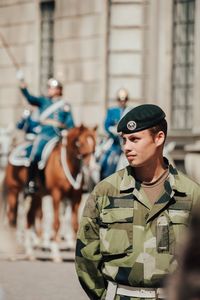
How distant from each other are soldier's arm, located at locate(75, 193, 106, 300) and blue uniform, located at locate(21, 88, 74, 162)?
39.0 feet

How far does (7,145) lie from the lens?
2486 cm

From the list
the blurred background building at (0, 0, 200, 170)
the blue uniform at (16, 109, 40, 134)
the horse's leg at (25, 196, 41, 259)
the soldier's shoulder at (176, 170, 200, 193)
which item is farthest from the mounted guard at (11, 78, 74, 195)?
the soldier's shoulder at (176, 170, 200, 193)

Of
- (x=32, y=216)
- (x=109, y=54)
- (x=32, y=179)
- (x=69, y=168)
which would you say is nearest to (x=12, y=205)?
(x=32, y=216)

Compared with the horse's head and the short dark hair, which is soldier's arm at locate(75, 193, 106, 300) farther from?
the horse's head

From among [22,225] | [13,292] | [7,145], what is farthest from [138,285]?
[7,145]

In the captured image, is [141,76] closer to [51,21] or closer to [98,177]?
[51,21]

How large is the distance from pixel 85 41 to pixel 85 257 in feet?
63.0

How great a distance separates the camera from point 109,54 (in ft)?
77.6

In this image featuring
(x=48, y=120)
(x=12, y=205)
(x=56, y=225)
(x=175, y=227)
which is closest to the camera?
(x=175, y=227)

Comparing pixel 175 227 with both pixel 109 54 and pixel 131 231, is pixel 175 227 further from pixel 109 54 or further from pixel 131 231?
pixel 109 54

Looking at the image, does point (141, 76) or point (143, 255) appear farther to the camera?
point (141, 76)

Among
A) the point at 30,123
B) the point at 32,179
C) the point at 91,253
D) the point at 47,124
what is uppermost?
the point at 91,253

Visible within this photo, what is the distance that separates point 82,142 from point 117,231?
11.2 meters

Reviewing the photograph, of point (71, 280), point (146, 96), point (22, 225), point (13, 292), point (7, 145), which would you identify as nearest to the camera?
point (13, 292)
